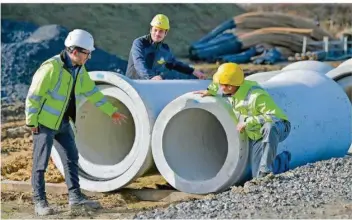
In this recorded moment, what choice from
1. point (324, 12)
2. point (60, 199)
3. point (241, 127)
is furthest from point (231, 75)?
point (324, 12)

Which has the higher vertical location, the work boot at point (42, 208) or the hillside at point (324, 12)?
the hillside at point (324, 12)

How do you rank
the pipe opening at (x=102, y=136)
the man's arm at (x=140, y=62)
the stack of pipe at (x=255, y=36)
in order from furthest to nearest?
1. the stack of pipe at (x=255, y=36)
2. the man's arm at (x=140, y=62)
3. the pipe opening at (x=102, y=136)

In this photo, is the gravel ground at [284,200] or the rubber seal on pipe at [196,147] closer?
the gravel ground at [284,200]

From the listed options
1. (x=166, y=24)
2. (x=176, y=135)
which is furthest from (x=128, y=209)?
(x=166, y=24)

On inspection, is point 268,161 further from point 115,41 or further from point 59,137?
point 115,41

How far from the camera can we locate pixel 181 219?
6609 millimetres

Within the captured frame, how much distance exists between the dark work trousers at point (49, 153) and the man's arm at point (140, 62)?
6.20 feet

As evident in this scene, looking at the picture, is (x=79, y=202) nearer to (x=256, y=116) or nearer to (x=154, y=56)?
(x=256, y=116)

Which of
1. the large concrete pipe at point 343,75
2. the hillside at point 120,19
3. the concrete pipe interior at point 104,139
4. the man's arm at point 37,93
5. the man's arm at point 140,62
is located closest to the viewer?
the man's arm at point 37,93

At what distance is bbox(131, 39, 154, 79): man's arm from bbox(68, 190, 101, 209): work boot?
214 centimetres

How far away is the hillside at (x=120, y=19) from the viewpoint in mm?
29047

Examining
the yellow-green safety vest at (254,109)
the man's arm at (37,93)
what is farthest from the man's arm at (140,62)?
the man's arm at (37,93)

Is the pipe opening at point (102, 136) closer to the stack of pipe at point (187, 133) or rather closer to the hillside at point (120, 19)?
the stack of pipe at point (187, 133)

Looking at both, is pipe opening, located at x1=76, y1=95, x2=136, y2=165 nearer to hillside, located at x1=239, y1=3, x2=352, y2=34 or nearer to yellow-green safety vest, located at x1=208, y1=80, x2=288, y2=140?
yellow-green safety vest, located at x1=208, y1=80, x2=288, y2=140
